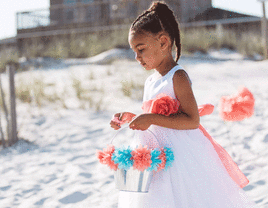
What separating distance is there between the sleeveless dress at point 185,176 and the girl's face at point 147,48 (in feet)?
0.32

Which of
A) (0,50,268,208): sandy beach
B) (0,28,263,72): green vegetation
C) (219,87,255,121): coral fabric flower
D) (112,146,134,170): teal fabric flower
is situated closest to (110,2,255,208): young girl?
(112,146,134,170): teal fabric flower

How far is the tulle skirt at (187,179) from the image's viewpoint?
135 centimetres

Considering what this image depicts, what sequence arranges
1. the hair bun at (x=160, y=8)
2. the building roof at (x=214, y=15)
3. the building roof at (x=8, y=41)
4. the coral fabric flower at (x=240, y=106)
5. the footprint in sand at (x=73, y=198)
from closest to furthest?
1. the hair bun at (x=160, y=8)
2. the footprint in sand at (x=73, y=198)
3. the coral fabric flower at (x=240, y=106)
4. the building roof at (x=214, y=15)
5. the building roof at (x=8, y=41)

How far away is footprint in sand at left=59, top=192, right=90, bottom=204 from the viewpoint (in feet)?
8.41

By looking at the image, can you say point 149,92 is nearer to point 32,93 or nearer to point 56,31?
point 32,93

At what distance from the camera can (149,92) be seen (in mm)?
1538

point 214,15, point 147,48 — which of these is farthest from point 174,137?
point 214,15

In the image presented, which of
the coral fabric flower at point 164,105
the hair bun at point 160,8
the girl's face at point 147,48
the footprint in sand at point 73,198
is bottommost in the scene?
the footprint in sand at point 73,198

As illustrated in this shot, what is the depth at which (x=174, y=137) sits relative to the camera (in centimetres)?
141

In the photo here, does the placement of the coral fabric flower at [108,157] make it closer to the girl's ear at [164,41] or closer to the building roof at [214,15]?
the girl's ear at [164,41]

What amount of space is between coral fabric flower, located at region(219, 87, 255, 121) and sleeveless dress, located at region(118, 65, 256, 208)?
52.6 inches

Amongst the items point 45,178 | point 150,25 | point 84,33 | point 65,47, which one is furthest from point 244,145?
point 84,33

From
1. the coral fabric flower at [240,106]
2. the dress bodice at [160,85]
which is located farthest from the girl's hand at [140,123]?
the coral fabric flower at [240,106]

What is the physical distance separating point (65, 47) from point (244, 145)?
8.76 m
